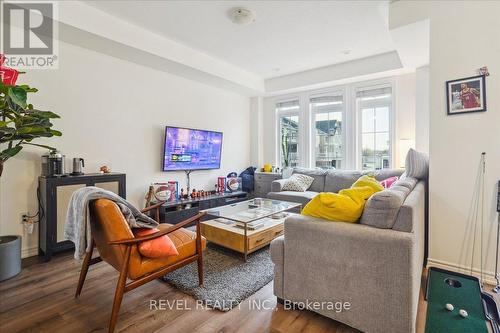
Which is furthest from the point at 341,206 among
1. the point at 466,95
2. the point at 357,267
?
the point at 466,95

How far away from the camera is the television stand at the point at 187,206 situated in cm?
360

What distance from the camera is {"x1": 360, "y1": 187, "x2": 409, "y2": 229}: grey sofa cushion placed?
1.48 meters

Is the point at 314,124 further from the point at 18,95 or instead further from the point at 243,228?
the point at 18,95

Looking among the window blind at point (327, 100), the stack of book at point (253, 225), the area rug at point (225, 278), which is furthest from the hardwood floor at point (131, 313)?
the window blind at point (327, 100)

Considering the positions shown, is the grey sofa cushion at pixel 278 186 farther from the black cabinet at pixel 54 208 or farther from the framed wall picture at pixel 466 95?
the black cabinet at pixel 54 208

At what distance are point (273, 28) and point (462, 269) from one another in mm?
3312

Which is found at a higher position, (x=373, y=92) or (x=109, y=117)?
(x=373, y=92)

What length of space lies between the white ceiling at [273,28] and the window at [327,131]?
3.03 ft

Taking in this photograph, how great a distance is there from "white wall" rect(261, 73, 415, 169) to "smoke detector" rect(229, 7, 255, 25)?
2.59 m

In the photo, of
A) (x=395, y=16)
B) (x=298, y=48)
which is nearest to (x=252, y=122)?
(x=298, y=48)

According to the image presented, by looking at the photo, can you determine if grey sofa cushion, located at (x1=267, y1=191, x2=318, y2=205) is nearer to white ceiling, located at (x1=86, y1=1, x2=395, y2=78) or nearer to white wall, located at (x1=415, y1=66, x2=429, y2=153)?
white wall, located at (x1=415, y1=66, x2=429, y2=153)

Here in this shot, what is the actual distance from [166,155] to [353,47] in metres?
3.31

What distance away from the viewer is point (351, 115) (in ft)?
15.4

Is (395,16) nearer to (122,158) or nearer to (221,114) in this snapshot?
(221,114)
